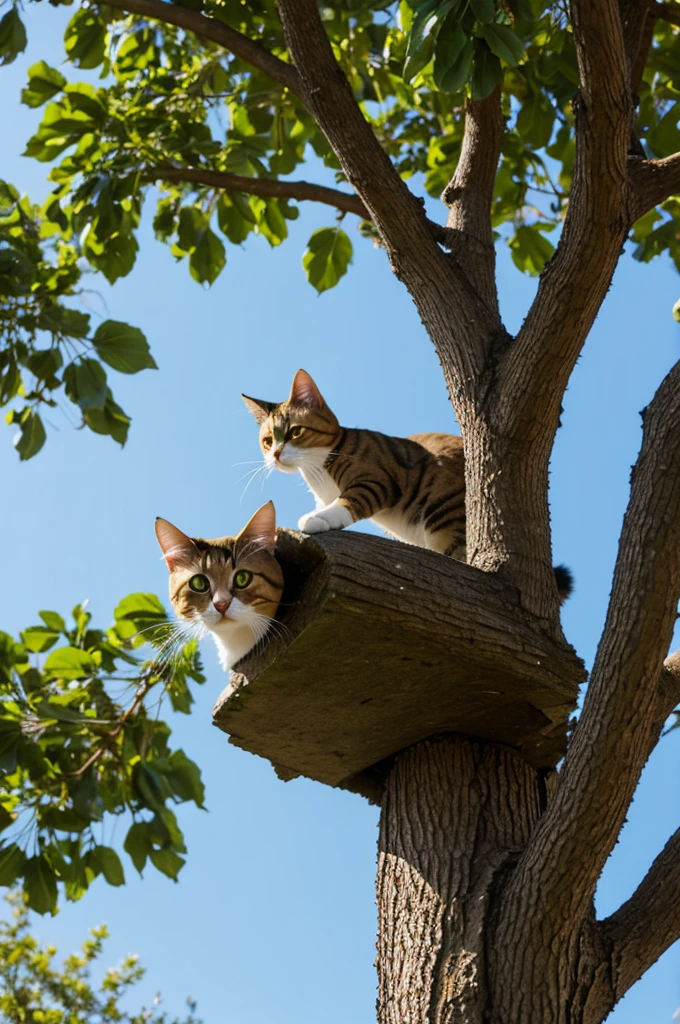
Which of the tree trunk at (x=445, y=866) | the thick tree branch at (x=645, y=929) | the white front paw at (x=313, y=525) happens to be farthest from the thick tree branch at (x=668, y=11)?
the thick tree branch at (x=645, y=929)

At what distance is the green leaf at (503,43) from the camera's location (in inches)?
105

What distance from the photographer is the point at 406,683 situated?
255cm

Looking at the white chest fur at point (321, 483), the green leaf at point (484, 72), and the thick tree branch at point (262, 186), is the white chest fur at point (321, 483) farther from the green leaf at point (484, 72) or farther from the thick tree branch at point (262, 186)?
the green leaf at point (484, 72)

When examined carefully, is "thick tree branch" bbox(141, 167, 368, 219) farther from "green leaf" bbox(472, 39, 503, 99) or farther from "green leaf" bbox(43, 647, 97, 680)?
"green leaf" bbox(43, 647, 97, 680)

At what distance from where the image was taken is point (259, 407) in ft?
13.0

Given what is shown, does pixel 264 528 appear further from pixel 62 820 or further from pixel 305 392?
pixel 62 820

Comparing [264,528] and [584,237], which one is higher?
[584,237]

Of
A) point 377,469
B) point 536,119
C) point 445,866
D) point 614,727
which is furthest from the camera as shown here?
point 536,119

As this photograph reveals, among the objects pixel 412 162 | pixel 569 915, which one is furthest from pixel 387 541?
pixel 412 162

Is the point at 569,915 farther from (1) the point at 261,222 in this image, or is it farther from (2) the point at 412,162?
(2) the point at 412,162

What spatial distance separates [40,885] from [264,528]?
1961mm

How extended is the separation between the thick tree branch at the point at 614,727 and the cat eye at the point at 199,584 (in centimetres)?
107

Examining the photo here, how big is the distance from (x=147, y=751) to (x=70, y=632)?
595 mm

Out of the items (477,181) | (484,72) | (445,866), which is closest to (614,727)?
(445,866)
